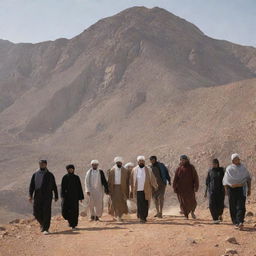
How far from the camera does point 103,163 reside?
35.0 metres

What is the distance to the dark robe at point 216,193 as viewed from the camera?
30.7ft

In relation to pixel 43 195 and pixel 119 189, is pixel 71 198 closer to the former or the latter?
pixel 43 195

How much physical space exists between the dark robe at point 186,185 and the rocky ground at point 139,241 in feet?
2.53

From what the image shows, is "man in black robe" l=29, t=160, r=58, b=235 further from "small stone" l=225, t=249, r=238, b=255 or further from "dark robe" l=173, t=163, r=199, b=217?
"small stone" l=225, t=249, r=238, b=255

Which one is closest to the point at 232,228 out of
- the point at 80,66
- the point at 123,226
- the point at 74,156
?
the point at 123,226

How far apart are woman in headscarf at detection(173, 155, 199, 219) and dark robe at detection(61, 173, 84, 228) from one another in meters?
2.25

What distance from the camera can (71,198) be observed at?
31.5 ft

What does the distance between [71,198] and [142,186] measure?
64.6 inches

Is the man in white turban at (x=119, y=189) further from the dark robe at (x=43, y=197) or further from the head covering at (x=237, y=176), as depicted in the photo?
the head covering at (x=237, y=176)

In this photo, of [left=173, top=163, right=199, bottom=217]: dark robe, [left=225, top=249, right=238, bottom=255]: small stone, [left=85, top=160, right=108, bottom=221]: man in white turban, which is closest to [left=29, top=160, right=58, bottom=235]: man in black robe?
[left=85, top=160, right=108, bottom=221]: man in white turban

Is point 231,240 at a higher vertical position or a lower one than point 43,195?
lower

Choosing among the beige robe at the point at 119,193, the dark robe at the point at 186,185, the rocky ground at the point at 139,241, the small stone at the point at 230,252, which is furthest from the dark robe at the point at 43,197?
the small stone at the point at 230,252

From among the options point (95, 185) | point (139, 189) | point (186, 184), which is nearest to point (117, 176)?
point (95, 185)

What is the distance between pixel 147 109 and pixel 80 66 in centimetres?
1710
